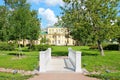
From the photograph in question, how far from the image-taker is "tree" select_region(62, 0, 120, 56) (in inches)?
1061

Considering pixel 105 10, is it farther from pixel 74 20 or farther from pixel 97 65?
pixel 97 65

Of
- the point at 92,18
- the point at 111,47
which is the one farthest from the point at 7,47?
the point at 92,18

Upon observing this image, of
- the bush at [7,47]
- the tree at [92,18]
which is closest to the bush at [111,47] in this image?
the bush at [7,47]

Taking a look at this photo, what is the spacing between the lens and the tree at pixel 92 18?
26.9 m

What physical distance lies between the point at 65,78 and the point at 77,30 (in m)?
15.5

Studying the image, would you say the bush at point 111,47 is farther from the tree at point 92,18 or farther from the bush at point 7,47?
the tree at point 92,18

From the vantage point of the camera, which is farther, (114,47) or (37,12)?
(37,12)

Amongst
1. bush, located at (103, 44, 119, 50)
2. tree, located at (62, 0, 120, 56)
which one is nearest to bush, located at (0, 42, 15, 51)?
bush, located at (103, 44, 119, 50)

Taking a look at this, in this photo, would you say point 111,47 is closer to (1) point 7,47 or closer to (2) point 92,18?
(1) point 7,47

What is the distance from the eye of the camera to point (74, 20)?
27891mm

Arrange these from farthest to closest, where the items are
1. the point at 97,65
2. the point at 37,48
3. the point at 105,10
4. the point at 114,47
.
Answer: the point at 114,47
the point at 37,48
the point at 105,10
the point at 97,65

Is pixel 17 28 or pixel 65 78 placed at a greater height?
pixel 17 28

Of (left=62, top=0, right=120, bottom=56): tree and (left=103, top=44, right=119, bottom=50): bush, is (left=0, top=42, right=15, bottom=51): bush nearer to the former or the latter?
(left=103, top=44, right=119, bottom=50): bush

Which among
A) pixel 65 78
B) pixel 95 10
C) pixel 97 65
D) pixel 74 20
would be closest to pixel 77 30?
pixel 74 20
